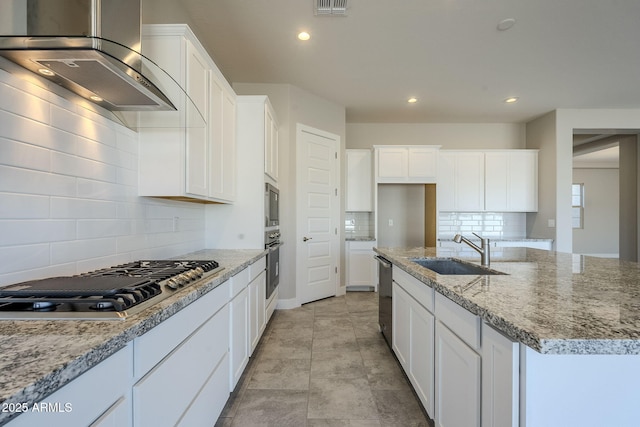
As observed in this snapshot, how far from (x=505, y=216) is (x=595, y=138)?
241cm

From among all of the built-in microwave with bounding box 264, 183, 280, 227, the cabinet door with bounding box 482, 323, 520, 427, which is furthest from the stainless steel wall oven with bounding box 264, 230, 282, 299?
the cabinet door with bounding box 482, 323, 520, 427

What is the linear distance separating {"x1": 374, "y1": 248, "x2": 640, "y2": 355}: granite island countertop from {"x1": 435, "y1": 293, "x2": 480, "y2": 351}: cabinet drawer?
0.06 m

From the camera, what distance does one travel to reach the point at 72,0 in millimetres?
999

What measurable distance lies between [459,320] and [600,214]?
10759 mm

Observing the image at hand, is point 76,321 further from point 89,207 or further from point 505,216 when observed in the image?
point 505,216

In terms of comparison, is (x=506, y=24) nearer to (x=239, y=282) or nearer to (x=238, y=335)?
(x=239, y=282)

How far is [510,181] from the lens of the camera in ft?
16.1

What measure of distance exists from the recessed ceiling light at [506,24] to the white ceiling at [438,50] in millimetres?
36

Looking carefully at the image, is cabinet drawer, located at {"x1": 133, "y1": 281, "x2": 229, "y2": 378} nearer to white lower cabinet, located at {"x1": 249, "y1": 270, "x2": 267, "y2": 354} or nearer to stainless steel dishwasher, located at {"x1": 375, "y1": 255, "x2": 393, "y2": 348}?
white lower cabinet, located at {"x1": 249, "y1": 270, "x2": 267, "y2": 354}

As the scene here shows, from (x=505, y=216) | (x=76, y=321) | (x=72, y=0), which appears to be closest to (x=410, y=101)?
(x=505, y=216)

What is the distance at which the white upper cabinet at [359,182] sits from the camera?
478 centimetres

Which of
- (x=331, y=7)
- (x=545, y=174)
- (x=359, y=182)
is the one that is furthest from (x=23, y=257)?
(x=545, y=174)

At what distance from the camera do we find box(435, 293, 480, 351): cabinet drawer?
104 cm

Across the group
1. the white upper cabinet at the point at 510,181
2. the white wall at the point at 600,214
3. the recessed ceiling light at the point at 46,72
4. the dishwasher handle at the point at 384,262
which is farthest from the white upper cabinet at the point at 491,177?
the white wall at the point at 600,214
